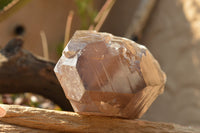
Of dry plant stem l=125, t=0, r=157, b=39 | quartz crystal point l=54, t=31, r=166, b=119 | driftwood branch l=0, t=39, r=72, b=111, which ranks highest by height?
quartz crystal point l=54, t=31, r=166, b=119

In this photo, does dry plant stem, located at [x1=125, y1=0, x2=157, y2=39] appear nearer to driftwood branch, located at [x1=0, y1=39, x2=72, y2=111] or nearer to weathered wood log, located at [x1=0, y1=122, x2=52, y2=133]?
driftwood branch, located at [x1=0, y1=39, x2=72, y2=111]

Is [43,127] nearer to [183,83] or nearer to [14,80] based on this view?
[14,80]

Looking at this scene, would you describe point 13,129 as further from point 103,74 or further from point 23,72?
point 23,72

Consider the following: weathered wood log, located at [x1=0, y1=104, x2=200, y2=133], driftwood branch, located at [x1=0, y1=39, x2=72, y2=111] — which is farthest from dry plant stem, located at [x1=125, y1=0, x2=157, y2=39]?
weathered wood log, located at [x1=0, y1=104, x2=200, y2=133]

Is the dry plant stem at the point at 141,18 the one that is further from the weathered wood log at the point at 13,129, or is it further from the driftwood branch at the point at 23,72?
the weathered wood log at the point at 13,129

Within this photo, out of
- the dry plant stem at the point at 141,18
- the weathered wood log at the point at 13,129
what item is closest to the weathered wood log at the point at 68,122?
the weathered wood log at the point at 13,129

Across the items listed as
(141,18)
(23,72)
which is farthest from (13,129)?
(141,18)

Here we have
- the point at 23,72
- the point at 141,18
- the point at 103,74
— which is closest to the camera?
the point at 103,74
